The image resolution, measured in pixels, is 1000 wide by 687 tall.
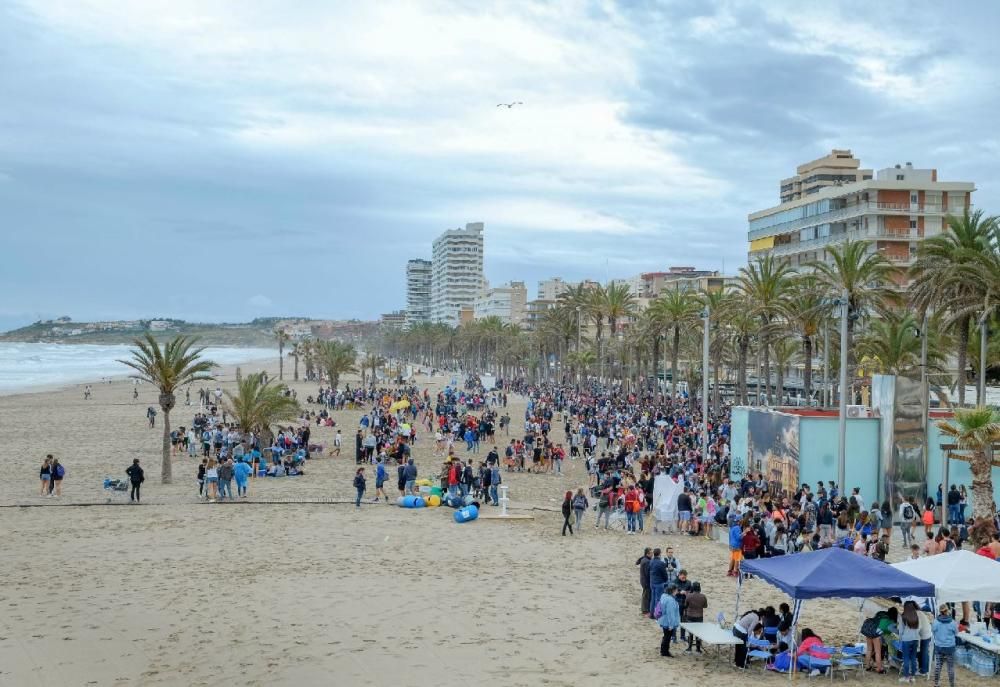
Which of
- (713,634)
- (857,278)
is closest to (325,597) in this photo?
(713,634)

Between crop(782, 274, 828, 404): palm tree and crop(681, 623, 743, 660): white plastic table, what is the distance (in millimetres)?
24130

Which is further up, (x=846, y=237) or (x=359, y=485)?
(x=846, y=237)

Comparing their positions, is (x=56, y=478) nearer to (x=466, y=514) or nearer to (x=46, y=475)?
(x=46, y=475)

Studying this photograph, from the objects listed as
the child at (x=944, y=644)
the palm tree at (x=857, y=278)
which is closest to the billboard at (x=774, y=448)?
the palm tree at (x=857, y=278)

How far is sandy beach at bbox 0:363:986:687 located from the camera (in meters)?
11.3

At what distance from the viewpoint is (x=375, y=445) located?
32.3m

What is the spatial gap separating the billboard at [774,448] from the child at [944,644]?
13271mm

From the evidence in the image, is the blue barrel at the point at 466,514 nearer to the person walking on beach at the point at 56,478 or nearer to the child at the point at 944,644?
the person walking on beach at the point at 56,478

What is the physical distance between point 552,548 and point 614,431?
18615mm

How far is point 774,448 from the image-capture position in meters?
25.7

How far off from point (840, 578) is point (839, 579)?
25 mm

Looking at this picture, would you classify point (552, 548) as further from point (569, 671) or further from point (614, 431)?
point (614, 431)

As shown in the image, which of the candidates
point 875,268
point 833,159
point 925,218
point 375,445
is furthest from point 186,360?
point 833,159

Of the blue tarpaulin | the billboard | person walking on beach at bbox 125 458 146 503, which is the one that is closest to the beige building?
the billboard
